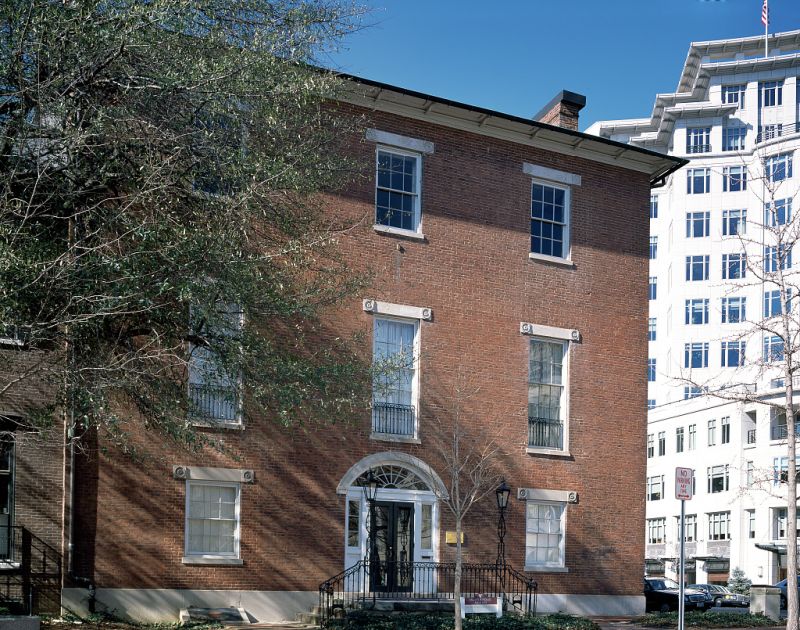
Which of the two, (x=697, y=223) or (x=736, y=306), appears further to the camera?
(x=697, y=223)

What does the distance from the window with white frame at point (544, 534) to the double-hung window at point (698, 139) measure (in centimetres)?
6536

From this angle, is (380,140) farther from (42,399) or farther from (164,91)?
(164,91)

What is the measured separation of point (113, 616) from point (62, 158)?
34.0 ft

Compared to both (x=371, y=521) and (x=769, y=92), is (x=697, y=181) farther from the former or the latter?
(x=371, y=521)

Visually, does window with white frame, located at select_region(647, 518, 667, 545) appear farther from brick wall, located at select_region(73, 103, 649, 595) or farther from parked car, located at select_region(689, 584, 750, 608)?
brick wall, located at select_region(73, 103, 649, 595)

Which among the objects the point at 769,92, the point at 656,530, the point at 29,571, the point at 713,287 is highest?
the point at 769,92

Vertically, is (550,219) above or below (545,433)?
above

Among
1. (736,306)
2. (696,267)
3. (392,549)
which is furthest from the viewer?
(696,267)

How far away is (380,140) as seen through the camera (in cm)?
2500

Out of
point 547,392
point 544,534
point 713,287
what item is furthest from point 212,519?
point 713,287

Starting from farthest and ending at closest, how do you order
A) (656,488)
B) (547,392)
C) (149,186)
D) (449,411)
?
1. (656,488)
2. (547,392)
3. (449,411)
4. (149,186)

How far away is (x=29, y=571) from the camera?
806 inches

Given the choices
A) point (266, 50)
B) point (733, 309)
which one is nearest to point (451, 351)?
point (266, 50)

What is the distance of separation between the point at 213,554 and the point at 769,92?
75.6 metres
